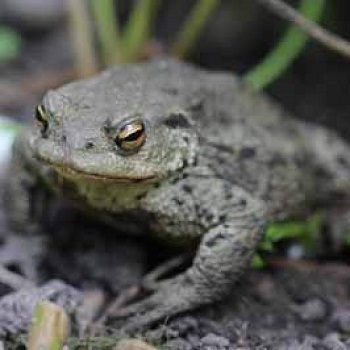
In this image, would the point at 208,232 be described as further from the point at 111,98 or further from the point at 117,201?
the point at 111,98

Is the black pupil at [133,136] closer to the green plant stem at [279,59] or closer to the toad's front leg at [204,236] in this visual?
the toad's front leg at [204,236]

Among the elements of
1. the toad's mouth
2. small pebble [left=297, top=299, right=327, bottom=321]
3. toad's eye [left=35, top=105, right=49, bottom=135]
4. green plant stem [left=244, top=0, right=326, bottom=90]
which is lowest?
small pebble [left=297, top=299, right=327, bottom=321]

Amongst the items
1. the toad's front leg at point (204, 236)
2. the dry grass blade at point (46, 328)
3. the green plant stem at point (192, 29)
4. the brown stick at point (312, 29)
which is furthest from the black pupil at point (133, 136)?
the green plant stem at point (192, 29)

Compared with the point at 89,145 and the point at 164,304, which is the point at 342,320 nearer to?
the point at 164,304

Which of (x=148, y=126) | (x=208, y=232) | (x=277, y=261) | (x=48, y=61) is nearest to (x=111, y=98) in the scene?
(x=148, y=126)

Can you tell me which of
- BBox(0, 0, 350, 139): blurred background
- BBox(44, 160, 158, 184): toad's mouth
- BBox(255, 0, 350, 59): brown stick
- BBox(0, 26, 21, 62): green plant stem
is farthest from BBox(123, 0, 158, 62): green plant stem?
BBox(44, 160, 158, 184): toad's mouth

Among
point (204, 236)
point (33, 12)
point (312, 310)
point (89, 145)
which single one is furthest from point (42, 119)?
point (33, 12)

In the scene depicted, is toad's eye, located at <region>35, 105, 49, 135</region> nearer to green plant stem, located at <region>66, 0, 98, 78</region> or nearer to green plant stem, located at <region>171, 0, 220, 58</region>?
green plant stem, located at <region>66, 0, 98, 78</region>
